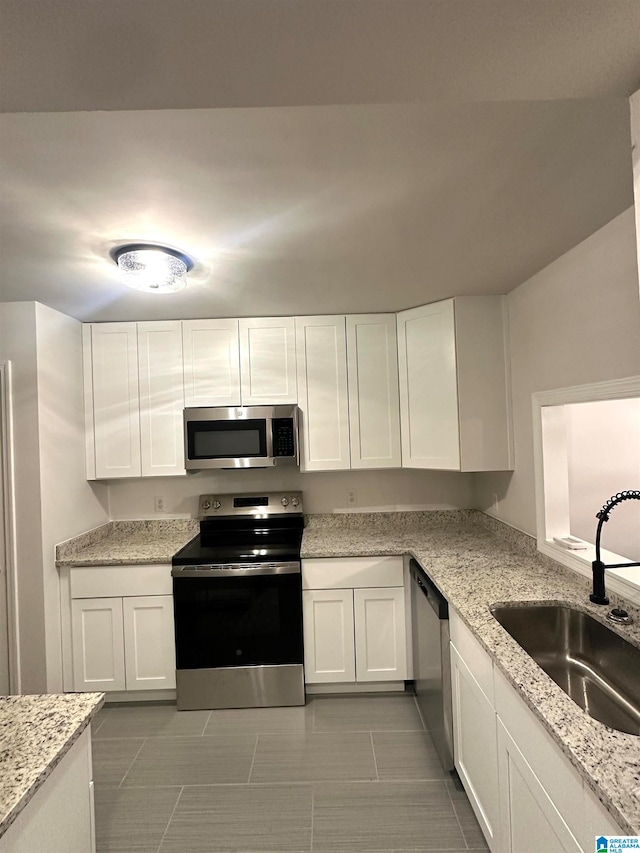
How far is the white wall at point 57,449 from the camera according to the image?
2443 mm

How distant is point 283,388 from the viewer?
9.46 ft

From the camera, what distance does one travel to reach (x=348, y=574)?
8.58ft

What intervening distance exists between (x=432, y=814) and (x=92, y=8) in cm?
258

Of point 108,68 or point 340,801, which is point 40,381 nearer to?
point 108,68

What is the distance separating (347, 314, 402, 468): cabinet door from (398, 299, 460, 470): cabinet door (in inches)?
2.3

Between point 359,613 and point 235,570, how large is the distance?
2.56ft

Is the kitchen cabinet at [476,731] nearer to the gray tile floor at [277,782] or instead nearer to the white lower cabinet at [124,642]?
the gray tile floor at [277,782]

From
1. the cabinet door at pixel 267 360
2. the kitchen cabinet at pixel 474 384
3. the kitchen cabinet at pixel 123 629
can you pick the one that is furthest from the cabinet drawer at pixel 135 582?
the kitchen cabinet at pixel 474 384

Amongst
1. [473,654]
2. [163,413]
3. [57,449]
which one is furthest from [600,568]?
→ [57,449]

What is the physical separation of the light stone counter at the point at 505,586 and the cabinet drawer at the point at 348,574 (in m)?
0.07

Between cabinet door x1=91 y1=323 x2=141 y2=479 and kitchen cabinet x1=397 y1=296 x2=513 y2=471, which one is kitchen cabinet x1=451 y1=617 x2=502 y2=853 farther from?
cabinet door x1=91 y1=323 x2=141 y2=479

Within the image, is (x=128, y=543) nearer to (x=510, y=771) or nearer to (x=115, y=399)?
(x=115, y=399)

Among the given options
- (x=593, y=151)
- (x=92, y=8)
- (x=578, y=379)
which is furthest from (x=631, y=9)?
(x=578, y=379)

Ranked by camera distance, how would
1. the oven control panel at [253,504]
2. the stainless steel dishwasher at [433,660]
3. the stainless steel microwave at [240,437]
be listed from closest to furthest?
the stainless steel dishwasher at [433,660]
the stainless steel microwave at [240,437]
the oven control panel at [253,504]
